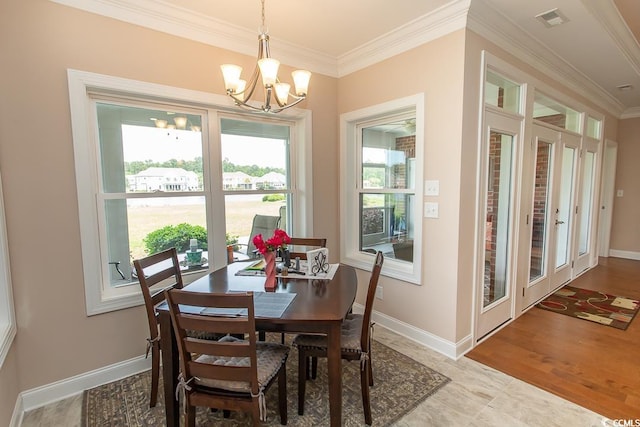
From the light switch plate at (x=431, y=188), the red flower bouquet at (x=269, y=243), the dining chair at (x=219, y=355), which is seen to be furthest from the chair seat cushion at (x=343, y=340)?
the light switch plate at (x=431, y=188)

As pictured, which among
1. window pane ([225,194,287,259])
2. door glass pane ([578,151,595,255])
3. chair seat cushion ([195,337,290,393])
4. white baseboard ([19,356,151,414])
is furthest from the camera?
door glass pane ([578,151,595,255])

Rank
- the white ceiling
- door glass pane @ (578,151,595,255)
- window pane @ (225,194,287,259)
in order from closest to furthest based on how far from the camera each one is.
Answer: the white ceiling
window pane @ (225,194,287,259)
door glass pane @ (578,151,595,255)

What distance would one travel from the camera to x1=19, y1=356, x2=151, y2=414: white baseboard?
192cm

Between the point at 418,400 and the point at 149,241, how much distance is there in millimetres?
2315

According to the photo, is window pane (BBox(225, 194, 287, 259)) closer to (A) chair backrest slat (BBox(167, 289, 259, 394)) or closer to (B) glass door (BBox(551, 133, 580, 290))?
(A) chair backrest slat (BBox(167, 289, 259, 394))

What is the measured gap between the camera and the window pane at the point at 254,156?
2.81 m

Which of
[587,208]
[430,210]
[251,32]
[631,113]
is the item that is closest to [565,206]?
[587,208]

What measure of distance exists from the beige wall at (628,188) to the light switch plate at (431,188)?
542 cm

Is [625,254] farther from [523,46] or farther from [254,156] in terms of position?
[254,156]

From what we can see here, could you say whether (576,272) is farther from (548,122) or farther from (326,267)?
(326,267)

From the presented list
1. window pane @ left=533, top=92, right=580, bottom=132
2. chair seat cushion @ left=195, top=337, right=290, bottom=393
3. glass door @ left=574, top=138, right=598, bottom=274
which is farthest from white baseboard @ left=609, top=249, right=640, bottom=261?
chair seat cushion @ left=195, top=337, right=290, bottom=393

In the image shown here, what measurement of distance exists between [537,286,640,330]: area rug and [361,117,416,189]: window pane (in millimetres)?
2251

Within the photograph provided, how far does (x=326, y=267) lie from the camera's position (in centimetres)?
225

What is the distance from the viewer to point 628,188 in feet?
18.0
